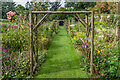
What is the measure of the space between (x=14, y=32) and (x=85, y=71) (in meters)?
2.93

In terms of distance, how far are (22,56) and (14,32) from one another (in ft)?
4.63

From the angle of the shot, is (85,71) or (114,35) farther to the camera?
(114,35)

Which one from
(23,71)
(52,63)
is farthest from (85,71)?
(23,71)

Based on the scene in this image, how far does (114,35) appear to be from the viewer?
6637 millimetres

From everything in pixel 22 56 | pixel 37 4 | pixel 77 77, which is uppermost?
pixel 37 4

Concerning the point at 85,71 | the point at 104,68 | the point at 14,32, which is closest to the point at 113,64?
the point at 104,68

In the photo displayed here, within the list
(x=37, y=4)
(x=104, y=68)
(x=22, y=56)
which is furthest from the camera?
(x=37, y=4)

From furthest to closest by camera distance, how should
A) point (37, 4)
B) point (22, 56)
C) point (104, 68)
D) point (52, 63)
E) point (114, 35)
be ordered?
point (114, 35), point (52, 63), point (37, 4), point (22, 56), point (104, 68)

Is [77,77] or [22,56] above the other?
[22,56]

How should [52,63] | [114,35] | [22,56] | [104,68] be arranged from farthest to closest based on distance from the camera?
[114,35], [52,63], [22,56], [104,68]

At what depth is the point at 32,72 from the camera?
3854 millimetres

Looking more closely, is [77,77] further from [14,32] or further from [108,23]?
[108,23]

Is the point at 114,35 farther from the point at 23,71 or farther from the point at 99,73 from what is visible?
the point at 23,71

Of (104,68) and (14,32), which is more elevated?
(14,32)
